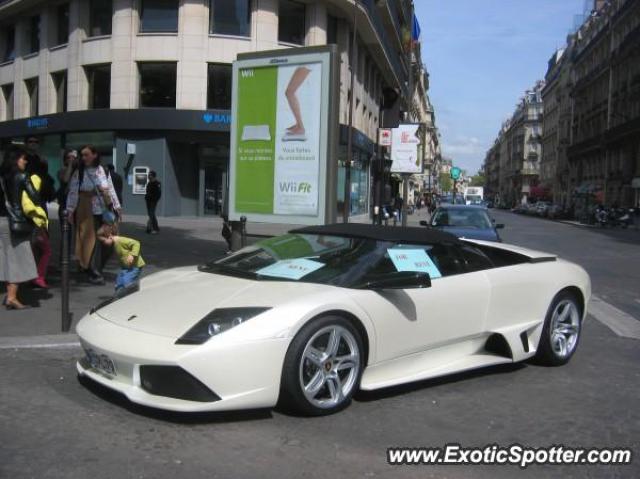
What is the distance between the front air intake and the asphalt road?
22cm

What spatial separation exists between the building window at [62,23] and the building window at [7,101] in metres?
6.04

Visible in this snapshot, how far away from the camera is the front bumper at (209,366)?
372cm

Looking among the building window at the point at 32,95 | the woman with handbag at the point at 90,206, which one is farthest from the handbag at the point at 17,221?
the building window at the point at 32,95

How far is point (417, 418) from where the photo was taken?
4211 millimetres

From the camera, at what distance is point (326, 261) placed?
483 centimetres

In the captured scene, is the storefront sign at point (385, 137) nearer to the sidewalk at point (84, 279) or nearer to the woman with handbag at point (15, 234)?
the sidewalk at point (84, 279)

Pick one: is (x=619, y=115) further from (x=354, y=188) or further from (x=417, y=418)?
(x=417, y=418)

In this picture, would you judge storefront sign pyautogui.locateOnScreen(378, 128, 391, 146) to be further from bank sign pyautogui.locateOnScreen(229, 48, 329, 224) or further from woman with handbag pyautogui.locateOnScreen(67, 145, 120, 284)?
woman with handbag pyautogui.locateOnScreen(67, 145, 120, 284)

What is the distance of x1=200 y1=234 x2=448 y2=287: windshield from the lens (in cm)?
461

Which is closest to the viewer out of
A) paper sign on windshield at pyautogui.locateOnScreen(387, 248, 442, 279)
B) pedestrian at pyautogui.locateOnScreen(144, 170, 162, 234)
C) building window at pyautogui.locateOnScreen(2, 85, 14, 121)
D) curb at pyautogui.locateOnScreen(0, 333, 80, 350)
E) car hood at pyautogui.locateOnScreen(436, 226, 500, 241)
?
paper sign on windshield at pyautogui.locateOnScreen(387, 248, 442, 279)

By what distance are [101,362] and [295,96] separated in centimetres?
659

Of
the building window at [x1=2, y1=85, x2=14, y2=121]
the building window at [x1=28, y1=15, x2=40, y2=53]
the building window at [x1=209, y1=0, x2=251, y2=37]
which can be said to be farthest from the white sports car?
the building window at [x1=2, y1=85, x2=14, y2=121]

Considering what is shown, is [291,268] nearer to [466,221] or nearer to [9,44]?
[466,221]

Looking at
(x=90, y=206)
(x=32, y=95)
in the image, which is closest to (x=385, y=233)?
(x=90, y=206)
